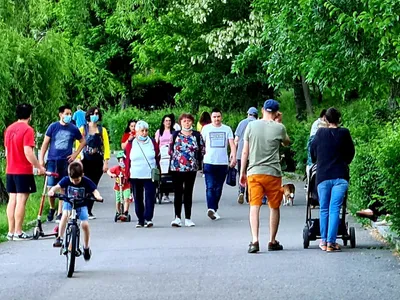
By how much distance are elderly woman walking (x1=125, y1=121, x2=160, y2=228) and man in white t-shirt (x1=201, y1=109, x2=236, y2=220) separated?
4.25 feet

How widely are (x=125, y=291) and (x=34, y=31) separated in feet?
42.4

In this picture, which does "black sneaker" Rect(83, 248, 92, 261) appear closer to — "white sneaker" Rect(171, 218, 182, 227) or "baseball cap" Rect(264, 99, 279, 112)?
"baseball cap" Rect(264, 99, 279, 112)

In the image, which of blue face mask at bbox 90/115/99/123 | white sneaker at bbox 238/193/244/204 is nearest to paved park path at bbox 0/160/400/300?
blue face mask at bbox 90/115/99/123

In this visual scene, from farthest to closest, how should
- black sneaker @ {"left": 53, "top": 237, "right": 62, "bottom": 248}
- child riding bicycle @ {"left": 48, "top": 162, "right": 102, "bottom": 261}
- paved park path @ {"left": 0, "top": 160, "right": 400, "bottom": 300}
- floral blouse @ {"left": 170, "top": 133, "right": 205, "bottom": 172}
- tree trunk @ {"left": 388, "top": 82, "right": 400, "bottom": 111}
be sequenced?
tree trunk @ {"left": 388, "top": 82, "right": 400, "bottom": 111} → floral blouse @ {"left": 170, "top": 133, "right": 205, "bottom": 172} → black sneaker @ {"left": 53, "top": 237, "right": 62, "bottom": 248} → child riding bicycle @ {"left": 48, "top": 162, "right": 102, "bottom": 261} → paved park path @ {"left": 0, "top": 160, "right": 400, "bottom": 300}

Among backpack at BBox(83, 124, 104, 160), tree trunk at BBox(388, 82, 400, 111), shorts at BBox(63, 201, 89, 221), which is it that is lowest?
shorts at BBox(63, 201, 89, 221)

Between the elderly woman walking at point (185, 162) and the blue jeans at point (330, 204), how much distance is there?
13.4 ft

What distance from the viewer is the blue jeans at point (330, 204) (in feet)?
43.3

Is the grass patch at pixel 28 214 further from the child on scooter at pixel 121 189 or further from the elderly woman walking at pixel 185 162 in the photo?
the elderly woman walking at pixel 185 162

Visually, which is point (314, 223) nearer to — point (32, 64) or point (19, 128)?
point (19, 128)

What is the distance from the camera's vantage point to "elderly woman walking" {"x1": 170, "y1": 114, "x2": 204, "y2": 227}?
56.3ft

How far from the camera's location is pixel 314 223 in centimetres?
1362

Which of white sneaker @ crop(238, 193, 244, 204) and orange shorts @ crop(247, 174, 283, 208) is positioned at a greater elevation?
orange shorts @ crop(247, 174, 283, 208)

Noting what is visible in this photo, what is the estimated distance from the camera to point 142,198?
17234 mm

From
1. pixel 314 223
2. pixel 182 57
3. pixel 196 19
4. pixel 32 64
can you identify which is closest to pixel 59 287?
pixel 314 223
